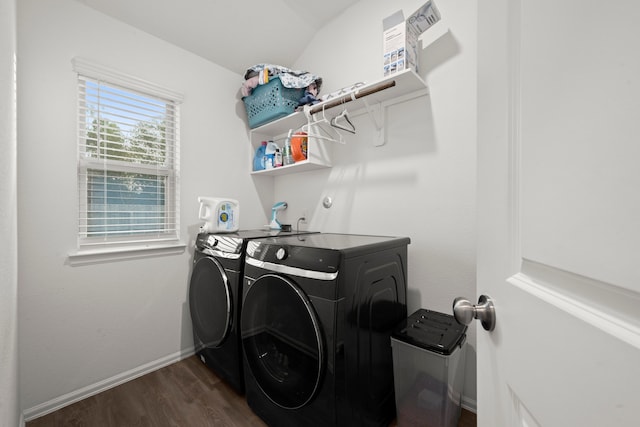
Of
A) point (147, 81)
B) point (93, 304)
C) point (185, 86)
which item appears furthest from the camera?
point (185, 86)

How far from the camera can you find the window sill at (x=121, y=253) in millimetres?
1667

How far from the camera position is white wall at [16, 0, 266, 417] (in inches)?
59.5

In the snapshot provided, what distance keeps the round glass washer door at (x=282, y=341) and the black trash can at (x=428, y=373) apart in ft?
1.47

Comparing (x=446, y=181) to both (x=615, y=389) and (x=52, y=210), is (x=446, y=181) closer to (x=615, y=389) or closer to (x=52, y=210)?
(x=615, y=389)

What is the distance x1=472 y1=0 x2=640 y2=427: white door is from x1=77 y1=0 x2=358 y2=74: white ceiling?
6.80ft

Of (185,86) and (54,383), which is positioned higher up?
(185,86)

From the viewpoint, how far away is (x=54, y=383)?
159 cm

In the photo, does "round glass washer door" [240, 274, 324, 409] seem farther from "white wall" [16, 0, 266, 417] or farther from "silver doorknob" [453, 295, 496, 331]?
"white wall" [16, 0, 266, 417]

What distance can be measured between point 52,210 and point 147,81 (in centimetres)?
107

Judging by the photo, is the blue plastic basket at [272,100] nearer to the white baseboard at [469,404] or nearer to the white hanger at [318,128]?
the white hanger at [318,128]

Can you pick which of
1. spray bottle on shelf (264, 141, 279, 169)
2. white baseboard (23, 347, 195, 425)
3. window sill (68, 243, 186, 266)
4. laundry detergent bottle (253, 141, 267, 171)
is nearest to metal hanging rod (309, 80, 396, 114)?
spray bottle on shelf (264, 141, 279, 169)

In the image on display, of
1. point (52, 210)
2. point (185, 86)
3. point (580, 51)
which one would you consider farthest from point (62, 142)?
point (580, 51)

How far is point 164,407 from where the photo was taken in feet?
5.21

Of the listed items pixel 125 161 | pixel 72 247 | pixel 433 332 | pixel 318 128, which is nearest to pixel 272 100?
pixel 318 128
